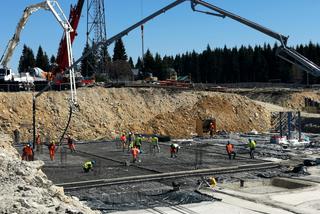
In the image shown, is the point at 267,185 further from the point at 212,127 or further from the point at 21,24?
the point at 21,24

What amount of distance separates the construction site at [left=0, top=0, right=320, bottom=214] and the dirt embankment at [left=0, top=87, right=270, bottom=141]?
107 mm

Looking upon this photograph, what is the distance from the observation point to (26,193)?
11.3 meters

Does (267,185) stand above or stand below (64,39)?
below

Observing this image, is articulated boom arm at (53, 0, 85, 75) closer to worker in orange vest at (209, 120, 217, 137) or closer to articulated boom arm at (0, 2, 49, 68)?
articulated boom arm at (0, 2, 49, 68)

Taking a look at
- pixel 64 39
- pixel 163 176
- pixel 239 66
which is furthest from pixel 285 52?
pixel 239 66

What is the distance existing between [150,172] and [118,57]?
261ft

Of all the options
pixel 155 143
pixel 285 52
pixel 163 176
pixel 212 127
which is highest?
pixel 285 52

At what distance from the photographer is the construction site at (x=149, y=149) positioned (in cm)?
1702

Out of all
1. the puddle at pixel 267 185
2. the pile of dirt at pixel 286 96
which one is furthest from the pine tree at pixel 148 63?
the puddle at pixel 267 185

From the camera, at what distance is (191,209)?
16797 mm

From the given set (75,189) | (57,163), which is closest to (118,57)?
(57,163)

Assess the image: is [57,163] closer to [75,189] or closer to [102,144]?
[75,189]

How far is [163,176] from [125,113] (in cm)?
2481

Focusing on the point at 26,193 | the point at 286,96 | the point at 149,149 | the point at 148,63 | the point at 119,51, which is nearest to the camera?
the point at 26,193
